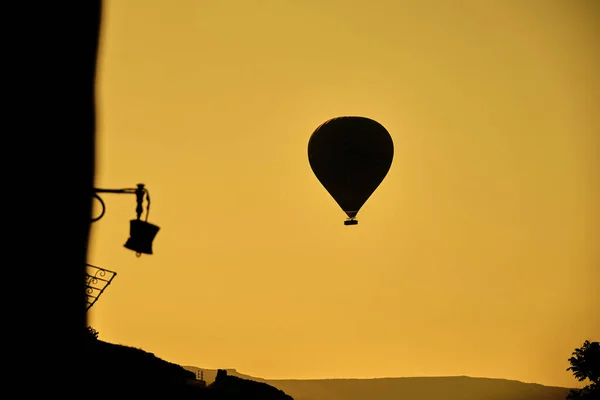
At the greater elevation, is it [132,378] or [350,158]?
[350,158]

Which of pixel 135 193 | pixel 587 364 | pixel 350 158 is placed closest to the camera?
pixel 135 193

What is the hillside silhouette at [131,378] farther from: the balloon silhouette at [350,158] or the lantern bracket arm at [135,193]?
the balloon silhouette at [350,158]

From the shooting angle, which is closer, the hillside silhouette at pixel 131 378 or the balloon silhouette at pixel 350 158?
the hillside silhouette at pixel 131 378

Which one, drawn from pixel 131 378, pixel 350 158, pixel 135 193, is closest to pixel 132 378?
pixel 131 378

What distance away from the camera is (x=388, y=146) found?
42969 mm

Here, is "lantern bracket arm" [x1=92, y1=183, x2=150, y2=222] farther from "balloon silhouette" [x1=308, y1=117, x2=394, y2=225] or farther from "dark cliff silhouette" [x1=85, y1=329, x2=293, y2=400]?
"balloon silhouette" [x1=308, y1=117, x2=394, y2=225]

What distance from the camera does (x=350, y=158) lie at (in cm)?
4181

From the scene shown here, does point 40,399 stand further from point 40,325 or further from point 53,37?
point 53,37

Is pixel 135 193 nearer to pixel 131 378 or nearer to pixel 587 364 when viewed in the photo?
pixel 131 378

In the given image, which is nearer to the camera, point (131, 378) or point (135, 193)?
point (135, 193)

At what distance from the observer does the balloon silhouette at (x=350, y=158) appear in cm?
4128

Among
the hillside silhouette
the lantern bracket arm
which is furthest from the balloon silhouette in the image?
the lantern bracket arm

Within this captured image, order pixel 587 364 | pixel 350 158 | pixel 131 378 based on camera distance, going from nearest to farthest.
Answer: pixel 131 378 < pixel 350 158 < pixel 587 364

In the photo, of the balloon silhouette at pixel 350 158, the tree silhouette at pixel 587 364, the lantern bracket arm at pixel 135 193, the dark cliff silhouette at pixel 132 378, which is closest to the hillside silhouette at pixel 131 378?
the dark cliff silhouette at pixel 132 378
